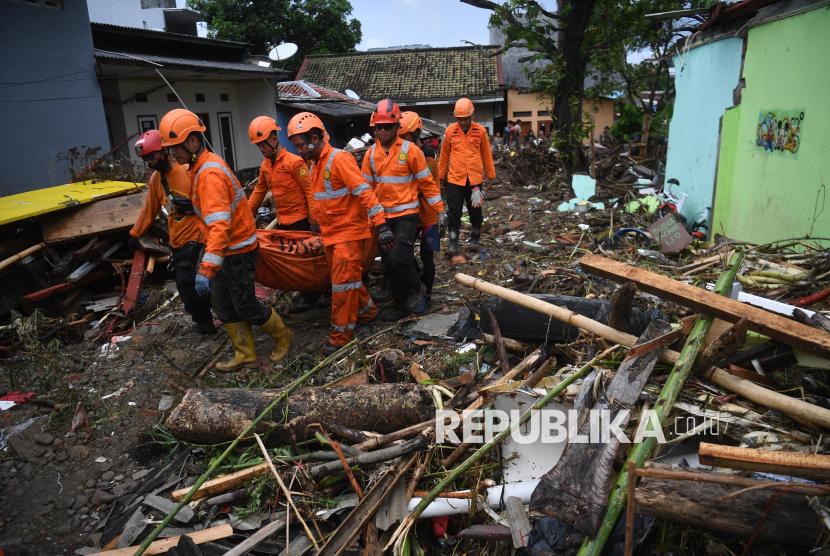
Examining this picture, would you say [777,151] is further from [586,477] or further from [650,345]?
[586,477]

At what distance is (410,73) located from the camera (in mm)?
25719

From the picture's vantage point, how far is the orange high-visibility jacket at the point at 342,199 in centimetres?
436

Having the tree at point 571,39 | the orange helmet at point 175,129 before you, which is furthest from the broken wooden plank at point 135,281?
the tree at point 571,39

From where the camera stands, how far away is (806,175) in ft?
17.6

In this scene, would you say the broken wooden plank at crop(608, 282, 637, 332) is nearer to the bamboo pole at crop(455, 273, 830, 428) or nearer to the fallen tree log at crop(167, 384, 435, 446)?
the bamboo pole at crop(455, 273, 830, 428)

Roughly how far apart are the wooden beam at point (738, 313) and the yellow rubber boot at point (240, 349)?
2.90 metres

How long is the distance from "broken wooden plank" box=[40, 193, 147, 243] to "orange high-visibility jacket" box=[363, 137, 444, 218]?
284 centimetres

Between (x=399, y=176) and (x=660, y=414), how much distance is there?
10.6 feet

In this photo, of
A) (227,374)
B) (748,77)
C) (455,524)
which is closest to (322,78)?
(748,77)

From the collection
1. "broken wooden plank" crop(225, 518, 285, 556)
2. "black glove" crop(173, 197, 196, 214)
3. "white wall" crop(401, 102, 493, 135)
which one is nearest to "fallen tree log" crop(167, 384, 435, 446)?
"broken wooden plank" crop(225, 518, 285, 556)

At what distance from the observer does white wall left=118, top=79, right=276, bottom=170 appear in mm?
10461

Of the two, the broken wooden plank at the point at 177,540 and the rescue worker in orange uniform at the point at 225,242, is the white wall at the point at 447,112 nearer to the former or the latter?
the rescue worker in orange uniform at the point at 225,242

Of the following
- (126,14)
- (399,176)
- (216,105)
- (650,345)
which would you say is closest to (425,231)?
(399,176)

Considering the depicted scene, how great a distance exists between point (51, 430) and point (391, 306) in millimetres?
2987
